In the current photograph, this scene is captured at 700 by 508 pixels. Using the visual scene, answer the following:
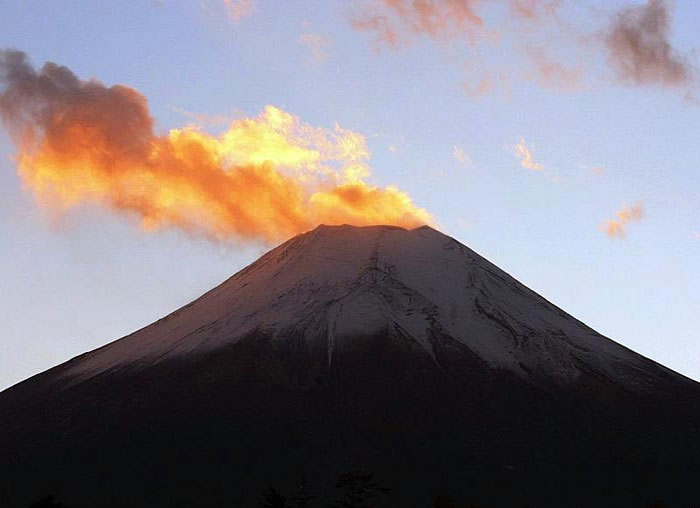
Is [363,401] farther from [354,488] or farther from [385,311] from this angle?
[354,488]

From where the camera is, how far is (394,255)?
16388cm

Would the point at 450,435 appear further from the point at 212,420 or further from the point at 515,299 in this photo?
the point at 515,299

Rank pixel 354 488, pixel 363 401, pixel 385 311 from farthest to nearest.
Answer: pixel 385 311 < pixel 363 401 < pixel 354 488

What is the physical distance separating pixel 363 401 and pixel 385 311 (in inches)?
722

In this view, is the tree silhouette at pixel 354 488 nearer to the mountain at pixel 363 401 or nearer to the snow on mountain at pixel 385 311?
the mountain at pixel 363 401

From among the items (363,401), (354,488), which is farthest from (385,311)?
(354,488)

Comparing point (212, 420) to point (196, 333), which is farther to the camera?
point (196, 333)

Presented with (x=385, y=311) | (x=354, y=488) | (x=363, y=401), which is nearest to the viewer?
(x=354, y=488)

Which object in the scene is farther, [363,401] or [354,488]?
[363,401]

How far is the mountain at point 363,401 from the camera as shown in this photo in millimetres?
118750

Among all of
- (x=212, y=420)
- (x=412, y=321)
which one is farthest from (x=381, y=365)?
(x=212, y=420)

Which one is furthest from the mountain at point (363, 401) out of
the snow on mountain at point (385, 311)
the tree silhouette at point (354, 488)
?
the tree silhouette at point (354, 488)

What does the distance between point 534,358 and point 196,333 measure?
3949 cm

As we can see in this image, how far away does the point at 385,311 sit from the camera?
14888cm
